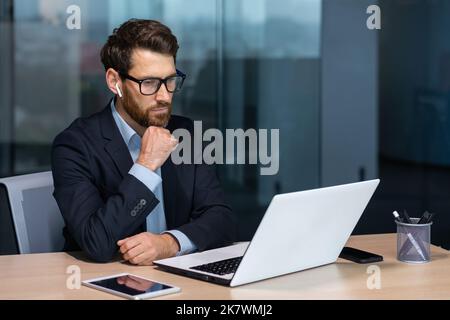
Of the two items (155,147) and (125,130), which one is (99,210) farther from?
(125,130)

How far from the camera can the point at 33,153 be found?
5195 millimetres

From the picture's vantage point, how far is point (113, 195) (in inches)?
91.4

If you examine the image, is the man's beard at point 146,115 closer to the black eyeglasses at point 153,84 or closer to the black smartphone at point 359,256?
the black eyeglasses at point 153,84

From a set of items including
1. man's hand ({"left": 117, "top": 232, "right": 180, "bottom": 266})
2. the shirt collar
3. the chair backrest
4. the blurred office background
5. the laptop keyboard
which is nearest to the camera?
the laptop keyboard

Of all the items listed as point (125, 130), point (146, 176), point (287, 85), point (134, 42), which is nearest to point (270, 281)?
point (146, 176)

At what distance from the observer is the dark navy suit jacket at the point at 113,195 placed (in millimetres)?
2264

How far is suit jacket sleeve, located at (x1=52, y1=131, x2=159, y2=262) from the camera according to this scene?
2.23 meters

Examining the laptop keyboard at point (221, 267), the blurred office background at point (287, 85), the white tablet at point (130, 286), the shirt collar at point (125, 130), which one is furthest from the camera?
the blurred office background at point (287, 85)

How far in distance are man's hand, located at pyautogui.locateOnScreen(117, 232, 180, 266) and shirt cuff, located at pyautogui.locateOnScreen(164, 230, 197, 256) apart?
0.19 feet

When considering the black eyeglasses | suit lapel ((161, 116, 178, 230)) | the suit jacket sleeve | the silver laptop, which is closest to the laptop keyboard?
the silver laptop

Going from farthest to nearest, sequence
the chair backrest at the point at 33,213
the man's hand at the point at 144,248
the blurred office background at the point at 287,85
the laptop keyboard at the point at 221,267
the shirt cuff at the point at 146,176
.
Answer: the blurred office background at the point at 287,85
the chair backrest at the point at 33,213
the shirt cuff at the point at 146,176
the man's hand at the point at 144,248
the laptop keyboard at the point at 221,267

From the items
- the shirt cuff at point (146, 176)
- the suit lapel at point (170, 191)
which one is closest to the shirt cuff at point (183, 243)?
the shirt cuff at point (146, 176)

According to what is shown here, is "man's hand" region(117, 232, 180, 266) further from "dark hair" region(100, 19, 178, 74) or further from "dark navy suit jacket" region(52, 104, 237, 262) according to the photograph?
"dark hair" region(100, 19, 178, 74)
